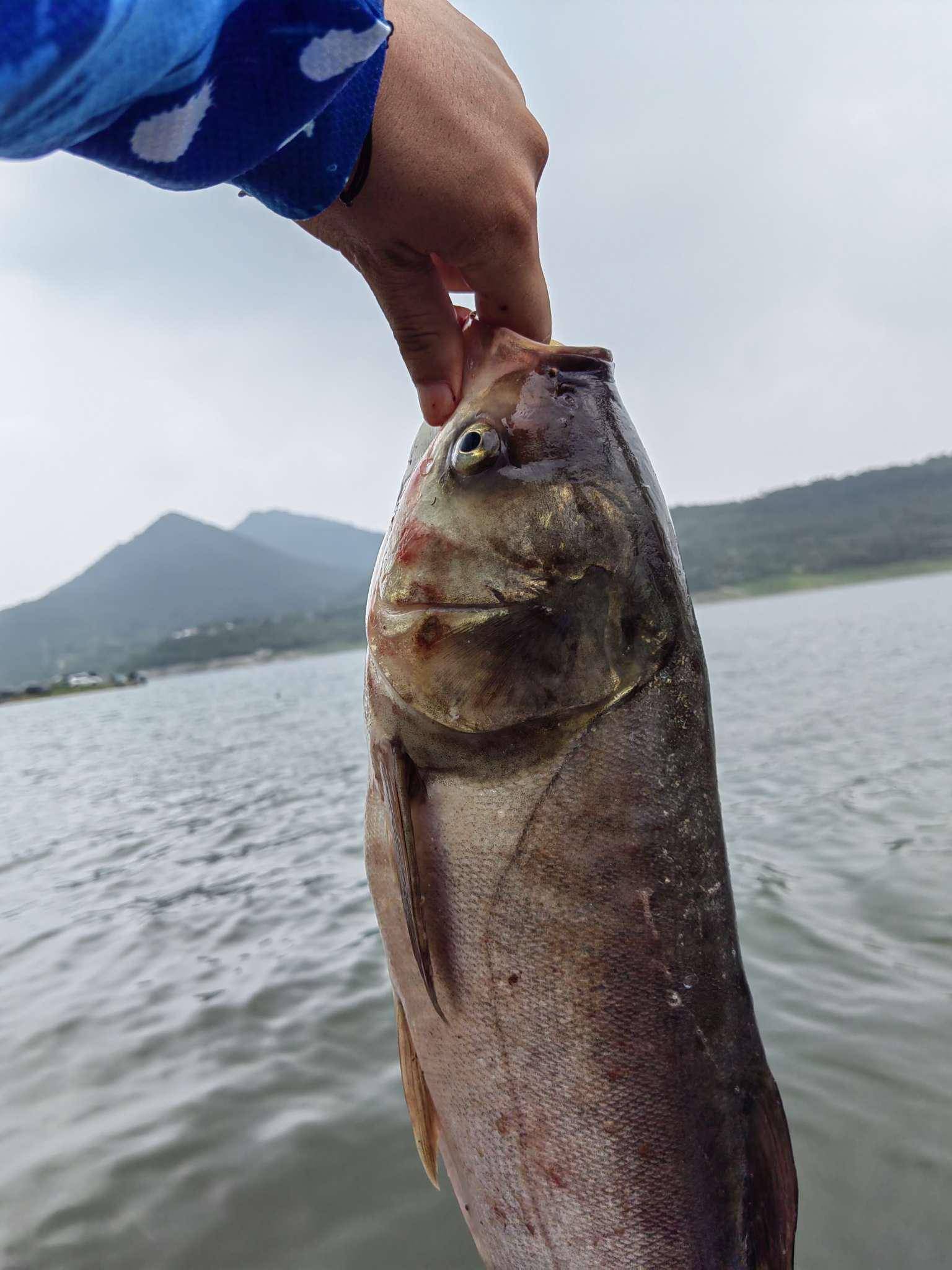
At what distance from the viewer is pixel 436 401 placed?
2139 millimetres

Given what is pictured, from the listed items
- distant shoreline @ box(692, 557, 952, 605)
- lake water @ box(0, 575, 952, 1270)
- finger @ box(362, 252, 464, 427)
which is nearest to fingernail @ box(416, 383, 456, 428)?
finger @ box(362, 252, 464, 427)

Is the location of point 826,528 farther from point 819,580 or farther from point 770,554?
point 819,580

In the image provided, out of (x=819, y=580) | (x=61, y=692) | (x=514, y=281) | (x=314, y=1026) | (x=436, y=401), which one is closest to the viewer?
(x=514, y=281)

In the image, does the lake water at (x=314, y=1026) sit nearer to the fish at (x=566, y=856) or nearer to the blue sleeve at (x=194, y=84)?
the fish at (x=566, y=856)

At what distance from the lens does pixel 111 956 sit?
705cm

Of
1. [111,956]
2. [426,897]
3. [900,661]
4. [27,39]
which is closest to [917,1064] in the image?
[426,897]

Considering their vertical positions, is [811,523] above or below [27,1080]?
above

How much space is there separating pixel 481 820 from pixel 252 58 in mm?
1501

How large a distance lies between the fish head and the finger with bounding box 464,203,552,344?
0.06 metres

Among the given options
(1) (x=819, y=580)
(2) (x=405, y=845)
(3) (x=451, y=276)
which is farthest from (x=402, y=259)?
(1) (x=819, y=580)

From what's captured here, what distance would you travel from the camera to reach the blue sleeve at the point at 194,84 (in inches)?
35.0

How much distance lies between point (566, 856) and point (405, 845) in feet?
1.22

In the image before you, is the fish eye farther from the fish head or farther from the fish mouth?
the fish mouth

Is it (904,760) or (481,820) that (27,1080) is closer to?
(481,820)
